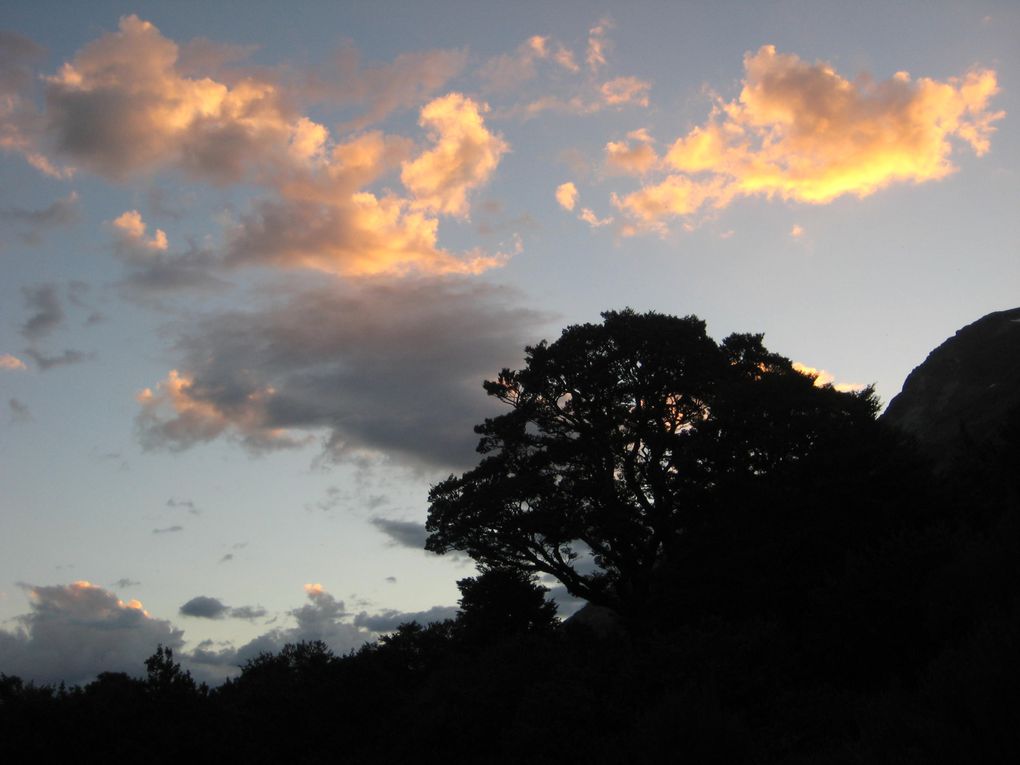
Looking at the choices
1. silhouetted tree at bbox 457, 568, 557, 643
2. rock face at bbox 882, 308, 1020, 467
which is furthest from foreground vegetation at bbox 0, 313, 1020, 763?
rock face at bbox 882, 308, 1020, 467

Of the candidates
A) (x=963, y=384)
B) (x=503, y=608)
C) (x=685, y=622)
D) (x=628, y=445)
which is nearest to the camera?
(x=685, y=622)

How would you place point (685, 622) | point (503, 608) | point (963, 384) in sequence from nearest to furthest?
point (685, 622) → point (503, 608) → point (963, 384)

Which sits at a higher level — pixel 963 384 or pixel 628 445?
pixel 963 384

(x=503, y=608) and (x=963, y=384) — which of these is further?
(x=963, y=384)

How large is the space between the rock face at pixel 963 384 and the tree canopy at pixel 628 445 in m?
34.5

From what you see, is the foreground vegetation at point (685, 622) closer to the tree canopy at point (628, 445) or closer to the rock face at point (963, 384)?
the tree canopy at point (628, 445)

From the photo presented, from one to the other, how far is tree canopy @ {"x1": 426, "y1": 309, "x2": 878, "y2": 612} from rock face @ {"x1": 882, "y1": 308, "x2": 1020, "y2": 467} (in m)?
34.5

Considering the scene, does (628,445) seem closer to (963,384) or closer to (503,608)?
(503,608)

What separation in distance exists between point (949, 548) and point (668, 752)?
10.4 m

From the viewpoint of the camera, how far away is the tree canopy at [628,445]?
3384cm

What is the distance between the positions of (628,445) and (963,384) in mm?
57964

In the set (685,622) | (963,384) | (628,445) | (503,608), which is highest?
(963,384)

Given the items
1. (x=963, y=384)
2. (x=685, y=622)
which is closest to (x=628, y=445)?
(x=685, y=622)

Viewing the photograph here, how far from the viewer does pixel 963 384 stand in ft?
267
